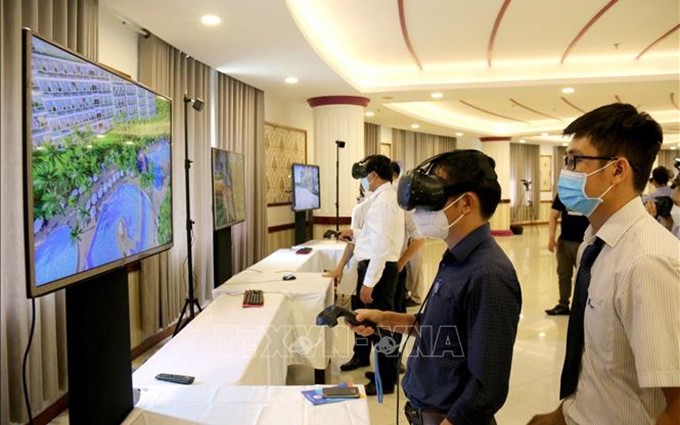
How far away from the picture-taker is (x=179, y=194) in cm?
415

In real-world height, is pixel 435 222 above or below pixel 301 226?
above

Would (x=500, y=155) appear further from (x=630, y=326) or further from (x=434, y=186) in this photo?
(x=630, y=326)

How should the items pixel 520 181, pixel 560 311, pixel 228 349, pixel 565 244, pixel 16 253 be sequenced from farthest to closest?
pixel 520 181 → pixel 560 311 → pixel 565 244 → pixel 16 253 → pixel 228 349

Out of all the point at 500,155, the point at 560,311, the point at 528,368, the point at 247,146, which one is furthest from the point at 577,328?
the point at 500,155

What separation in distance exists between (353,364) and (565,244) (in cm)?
260

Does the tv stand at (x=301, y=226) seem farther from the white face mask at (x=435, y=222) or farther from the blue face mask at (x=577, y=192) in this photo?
the blue face mask at (x=577, y=192)

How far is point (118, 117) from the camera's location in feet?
4.38

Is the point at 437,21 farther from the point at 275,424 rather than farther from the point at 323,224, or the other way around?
the point at 275,424

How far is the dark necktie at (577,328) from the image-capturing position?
46.3 inches

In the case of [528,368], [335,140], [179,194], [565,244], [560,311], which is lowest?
[528,368]

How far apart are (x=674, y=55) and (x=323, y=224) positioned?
4710 mm

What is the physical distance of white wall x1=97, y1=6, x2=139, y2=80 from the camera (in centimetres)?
336

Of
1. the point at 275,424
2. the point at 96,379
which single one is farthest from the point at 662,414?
the point at 96,379

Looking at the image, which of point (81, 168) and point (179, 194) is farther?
point (179, 194)
